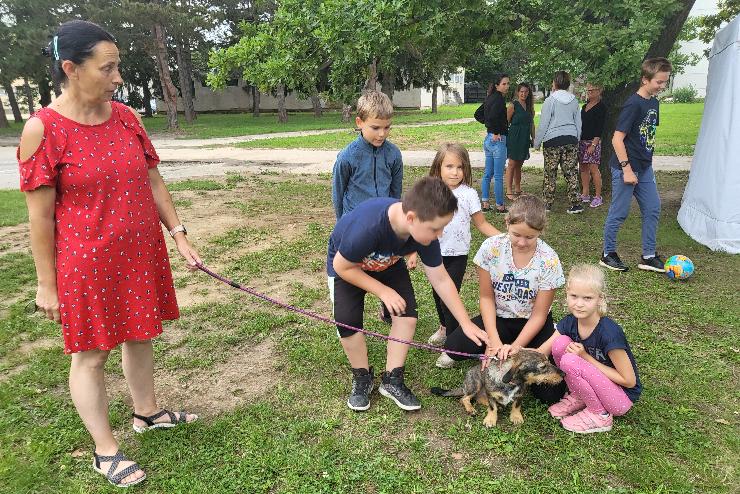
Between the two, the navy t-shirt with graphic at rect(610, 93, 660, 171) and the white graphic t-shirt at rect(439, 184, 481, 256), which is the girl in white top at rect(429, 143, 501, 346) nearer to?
the white graphic t-shirt at rect(439, 184, 481, 256)

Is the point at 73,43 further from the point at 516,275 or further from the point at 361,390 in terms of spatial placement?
the point at 516,275

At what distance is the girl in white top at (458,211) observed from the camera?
3.72 meters

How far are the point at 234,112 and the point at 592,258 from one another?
43.2 metres

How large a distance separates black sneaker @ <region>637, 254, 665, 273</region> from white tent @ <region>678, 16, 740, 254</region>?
3.41 feet

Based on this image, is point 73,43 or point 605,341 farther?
point 605,341

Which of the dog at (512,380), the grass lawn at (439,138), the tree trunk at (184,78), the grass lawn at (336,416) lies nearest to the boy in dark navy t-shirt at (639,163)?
the grass lawn at (336,416)

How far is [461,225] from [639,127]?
8.72 feet

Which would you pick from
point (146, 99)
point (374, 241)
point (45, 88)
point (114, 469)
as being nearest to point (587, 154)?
point (374, 241)

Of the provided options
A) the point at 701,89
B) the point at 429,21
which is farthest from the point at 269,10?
the point at 701,89

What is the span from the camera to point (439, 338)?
410cm

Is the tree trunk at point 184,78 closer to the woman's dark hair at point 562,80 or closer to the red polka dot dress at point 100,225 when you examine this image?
the woman's dark hair at point 562,80

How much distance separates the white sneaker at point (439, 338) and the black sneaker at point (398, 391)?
0.82m

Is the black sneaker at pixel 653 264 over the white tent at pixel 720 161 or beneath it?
beneath

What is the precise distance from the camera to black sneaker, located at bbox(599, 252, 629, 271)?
5.48 metres
